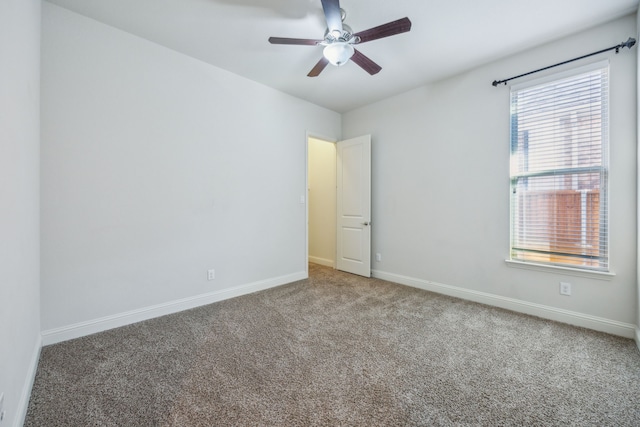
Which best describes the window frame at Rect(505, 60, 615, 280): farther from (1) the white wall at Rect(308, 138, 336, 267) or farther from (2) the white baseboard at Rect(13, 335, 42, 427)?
(2) the white baseboard at Rect(13, 335, 42, 427)

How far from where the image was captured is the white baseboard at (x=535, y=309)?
7.64 feet

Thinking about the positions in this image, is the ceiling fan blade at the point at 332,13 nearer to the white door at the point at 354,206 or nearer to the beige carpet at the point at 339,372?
the white door at the point at 354,206

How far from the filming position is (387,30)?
6.59 ft

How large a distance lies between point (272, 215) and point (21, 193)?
7.94ft

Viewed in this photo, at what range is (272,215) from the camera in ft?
12.2

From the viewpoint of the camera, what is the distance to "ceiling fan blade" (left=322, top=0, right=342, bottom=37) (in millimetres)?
1806

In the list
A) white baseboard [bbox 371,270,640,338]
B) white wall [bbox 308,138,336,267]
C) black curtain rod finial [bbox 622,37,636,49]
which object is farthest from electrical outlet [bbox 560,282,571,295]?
white wall [bbox 308,138,336,267]

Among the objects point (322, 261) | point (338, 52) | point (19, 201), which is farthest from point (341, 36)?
point (322, 261)

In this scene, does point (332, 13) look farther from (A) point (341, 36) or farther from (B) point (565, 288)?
(B) point (565, 288)

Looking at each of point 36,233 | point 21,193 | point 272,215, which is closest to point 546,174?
point 272,215

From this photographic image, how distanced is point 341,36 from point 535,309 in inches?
124

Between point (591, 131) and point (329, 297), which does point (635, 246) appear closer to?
point (591, 131)

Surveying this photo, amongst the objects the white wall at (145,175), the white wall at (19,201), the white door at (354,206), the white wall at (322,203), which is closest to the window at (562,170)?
the white door at (354,206)

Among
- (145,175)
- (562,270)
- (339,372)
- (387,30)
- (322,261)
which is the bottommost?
(339,372)
